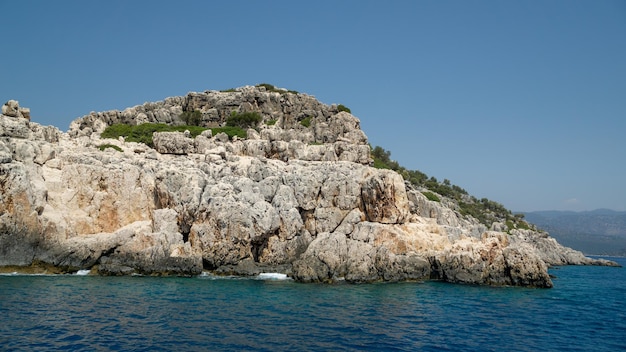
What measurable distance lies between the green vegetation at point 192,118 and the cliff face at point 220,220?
891 inches

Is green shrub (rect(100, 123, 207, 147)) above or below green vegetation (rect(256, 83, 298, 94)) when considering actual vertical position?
below

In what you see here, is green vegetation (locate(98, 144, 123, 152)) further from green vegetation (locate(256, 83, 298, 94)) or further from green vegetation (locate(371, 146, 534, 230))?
green vegetation (locate(371, 146, 534, 230))

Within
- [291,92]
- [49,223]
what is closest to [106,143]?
[49,223]

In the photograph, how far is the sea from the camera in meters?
23.8

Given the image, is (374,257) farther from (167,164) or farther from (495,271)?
(167,164)

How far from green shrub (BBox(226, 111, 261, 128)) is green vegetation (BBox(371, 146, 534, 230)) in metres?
33.1

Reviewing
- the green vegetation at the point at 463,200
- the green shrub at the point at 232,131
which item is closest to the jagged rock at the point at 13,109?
the green shrub at the point at 232,131

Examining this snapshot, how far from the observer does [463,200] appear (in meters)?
135

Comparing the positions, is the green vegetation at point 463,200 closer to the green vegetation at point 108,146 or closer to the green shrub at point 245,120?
the green shrub at point 245,120

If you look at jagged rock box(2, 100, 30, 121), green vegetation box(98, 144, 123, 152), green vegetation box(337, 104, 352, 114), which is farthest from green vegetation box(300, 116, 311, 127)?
jagged rock box(2, 100, 30, 121)

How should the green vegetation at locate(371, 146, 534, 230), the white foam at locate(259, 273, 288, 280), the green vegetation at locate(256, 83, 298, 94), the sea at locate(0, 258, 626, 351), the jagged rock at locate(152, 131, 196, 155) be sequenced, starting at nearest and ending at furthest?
the sea at locate(0, 258, 626, 351), the white foam at locate(259, 273, 288, 280), the jagged rock at locate(152, 131, 196, 155), the green vegetation at locate(256, 83, 298, 94), the green vegetation at locate(371, 146, 534, 230)

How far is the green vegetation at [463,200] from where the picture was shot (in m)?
114

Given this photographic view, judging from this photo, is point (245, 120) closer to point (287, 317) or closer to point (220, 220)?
point (220, 220)

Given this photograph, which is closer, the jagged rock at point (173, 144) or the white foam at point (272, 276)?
the white foam at point (272, 276)
